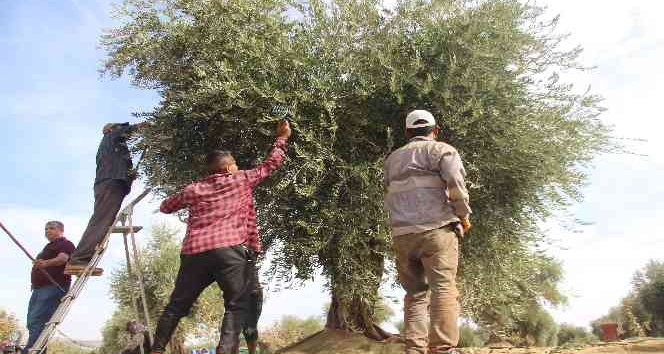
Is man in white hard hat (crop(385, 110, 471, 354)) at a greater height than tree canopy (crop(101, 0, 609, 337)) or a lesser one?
lesser

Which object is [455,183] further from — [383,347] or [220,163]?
[383,347]

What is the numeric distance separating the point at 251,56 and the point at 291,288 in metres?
4.13

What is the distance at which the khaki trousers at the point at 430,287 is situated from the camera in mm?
5730

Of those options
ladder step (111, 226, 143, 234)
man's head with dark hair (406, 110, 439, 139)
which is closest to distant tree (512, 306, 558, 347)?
ladder step (111, 226, 143, 234)

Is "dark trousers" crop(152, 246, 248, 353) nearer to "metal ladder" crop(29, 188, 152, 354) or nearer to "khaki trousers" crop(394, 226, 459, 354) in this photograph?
"khaki trousers" crop(394, 226, 459, 354)

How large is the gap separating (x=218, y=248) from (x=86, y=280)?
3542 mm

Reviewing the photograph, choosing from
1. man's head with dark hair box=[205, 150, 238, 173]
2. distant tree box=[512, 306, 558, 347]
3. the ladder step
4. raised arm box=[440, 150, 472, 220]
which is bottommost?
raised arm box=[440, 150, 472, 220]

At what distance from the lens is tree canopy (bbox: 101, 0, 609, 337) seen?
364 inches

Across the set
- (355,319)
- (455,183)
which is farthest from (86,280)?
(455,183)

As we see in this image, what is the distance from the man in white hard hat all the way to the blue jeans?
19.5 feet

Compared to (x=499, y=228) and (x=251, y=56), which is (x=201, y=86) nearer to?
(x=251, y=56)

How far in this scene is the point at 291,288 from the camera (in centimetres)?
1043

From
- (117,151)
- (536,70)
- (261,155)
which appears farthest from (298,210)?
(536,70)

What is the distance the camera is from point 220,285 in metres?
6.27
